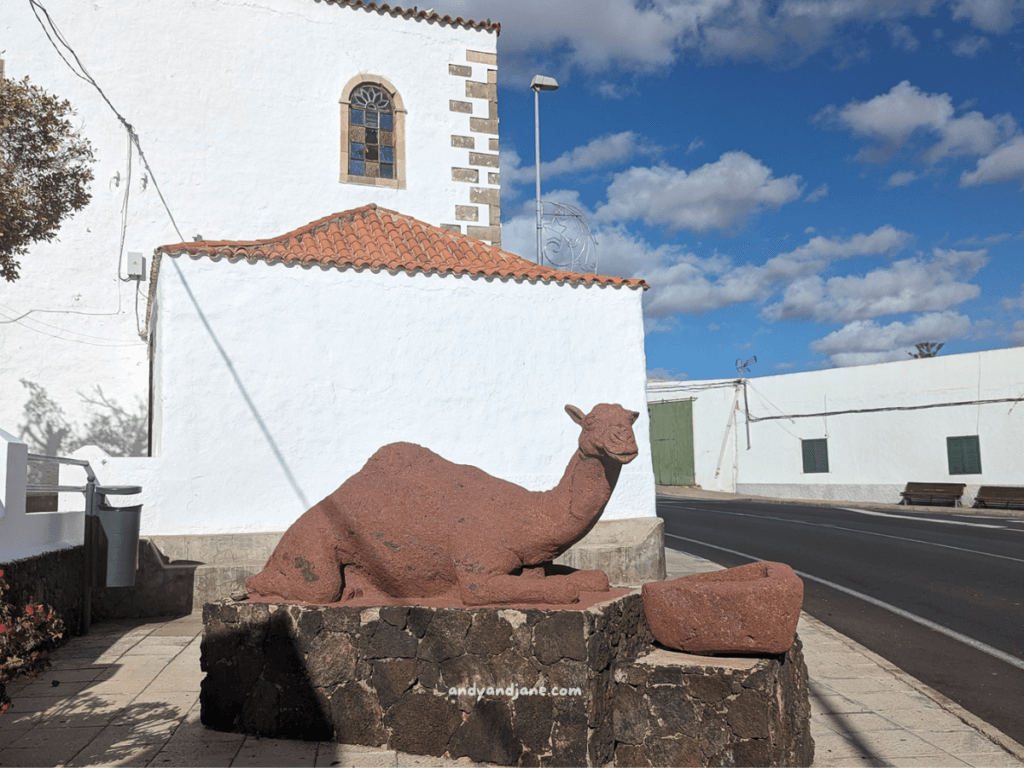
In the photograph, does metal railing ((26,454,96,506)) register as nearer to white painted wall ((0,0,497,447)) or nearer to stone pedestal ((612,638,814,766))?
white painted wall ((0,0,497,447))

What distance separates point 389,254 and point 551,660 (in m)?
7.45

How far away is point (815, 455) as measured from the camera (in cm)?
2820

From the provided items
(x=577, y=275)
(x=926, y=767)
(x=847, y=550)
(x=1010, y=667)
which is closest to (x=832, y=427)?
(x=847, y=550)

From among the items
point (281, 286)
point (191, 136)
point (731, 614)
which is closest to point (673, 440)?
Answer: point (191, 136)

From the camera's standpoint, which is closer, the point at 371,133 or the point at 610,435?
the point at 610,435

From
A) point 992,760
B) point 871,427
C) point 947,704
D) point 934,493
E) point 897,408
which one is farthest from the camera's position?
point 871,427

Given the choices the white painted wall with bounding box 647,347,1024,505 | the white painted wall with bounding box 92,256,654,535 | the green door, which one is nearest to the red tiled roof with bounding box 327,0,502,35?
the white painted wall with bounding box 92,256,654,535

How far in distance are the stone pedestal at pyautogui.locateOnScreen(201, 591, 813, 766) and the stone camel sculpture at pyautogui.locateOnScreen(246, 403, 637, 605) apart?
0.73ft

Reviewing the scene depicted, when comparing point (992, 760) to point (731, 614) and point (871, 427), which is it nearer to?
point (731, 614)

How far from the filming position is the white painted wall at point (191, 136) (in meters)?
11.6

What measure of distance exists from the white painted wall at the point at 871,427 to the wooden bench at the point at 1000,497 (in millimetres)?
787

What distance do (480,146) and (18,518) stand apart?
388 inches

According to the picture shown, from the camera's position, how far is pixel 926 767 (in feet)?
13.6

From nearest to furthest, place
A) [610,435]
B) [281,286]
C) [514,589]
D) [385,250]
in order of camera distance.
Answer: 1. [514,589]
2. [610,435]
3. [281,286]
4. [385,250]
